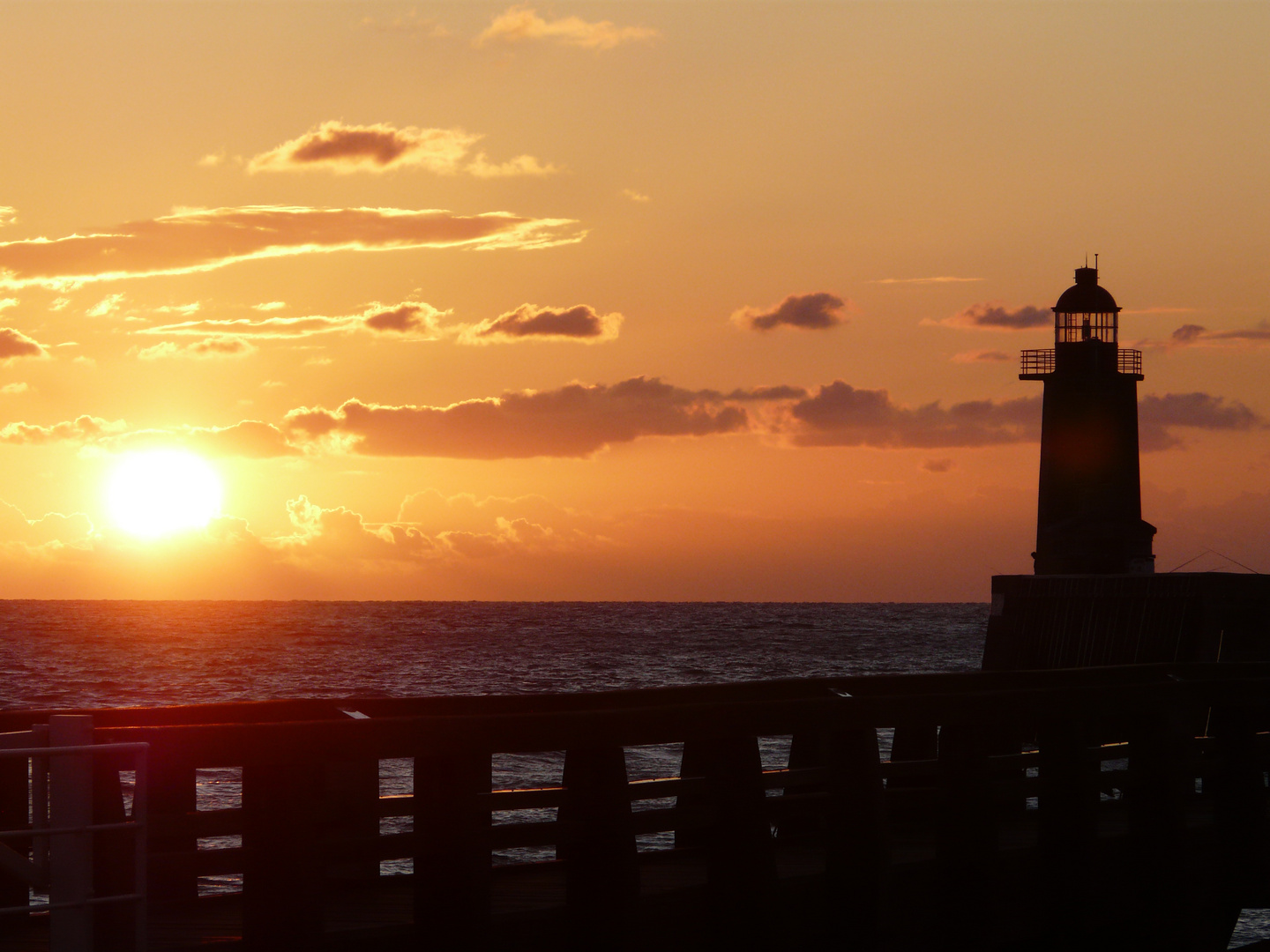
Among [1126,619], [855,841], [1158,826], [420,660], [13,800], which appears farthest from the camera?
[420,660]

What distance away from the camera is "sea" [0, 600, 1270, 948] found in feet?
181

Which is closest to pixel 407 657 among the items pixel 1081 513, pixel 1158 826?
pixel 1081 513

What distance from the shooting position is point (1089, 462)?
170 ft

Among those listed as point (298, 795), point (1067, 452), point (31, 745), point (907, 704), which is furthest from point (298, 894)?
point (1067, 452)

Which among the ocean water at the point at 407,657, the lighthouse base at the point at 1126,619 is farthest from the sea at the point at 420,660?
the lighthouse base at the point at 1126,619

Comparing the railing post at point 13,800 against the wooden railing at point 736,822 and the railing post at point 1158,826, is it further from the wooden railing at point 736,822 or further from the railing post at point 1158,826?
the railing post at point 1158,826

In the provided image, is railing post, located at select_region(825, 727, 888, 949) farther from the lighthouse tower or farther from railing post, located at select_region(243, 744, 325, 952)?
the lighthouse tower

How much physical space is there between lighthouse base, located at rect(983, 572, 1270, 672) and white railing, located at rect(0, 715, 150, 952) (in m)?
34.2

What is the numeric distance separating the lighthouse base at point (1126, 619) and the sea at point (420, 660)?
15830 millimetres

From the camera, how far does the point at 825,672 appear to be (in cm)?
8612

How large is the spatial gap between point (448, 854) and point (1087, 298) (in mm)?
51883

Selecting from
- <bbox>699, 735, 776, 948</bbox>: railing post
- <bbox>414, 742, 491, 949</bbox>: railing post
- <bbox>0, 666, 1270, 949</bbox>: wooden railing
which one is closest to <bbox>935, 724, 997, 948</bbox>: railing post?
<bbox>0, 666, 1270, 949</bbox>: wooden railing

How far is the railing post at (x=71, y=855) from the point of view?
4.93 m

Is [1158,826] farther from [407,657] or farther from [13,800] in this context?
→ [407,657]
